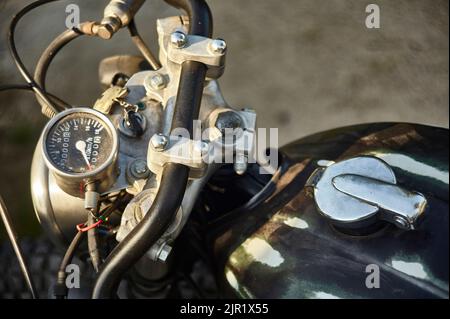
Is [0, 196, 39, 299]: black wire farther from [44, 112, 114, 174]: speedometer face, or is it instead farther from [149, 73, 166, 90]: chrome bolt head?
[149, 73, 166, 90]: chrome bolt head

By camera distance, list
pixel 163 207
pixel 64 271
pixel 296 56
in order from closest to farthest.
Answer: pixel 163 207 < pixel 64 271 < pixel 296 56

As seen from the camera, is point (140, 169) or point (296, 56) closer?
point (140, 169)

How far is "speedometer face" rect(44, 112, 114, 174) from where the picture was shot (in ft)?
2.89

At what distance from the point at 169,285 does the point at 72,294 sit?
263 millimetres

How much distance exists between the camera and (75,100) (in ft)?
4.37

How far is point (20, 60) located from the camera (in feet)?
3.57

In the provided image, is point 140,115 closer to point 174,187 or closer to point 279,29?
point 174,187

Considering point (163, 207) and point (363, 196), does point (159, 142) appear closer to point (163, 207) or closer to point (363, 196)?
point (163, 207)

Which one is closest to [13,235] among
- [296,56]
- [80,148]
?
[80,148]

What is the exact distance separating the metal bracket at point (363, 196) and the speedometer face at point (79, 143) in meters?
0.33

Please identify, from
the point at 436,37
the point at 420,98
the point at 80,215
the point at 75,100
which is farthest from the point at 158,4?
the point at 420,98

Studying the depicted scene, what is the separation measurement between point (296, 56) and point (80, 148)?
88cm

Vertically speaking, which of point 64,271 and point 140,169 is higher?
point 140,169

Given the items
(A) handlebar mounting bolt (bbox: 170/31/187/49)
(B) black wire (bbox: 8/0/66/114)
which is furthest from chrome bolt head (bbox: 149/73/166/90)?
(B) black wire (bbox: 8/0/66/114)
